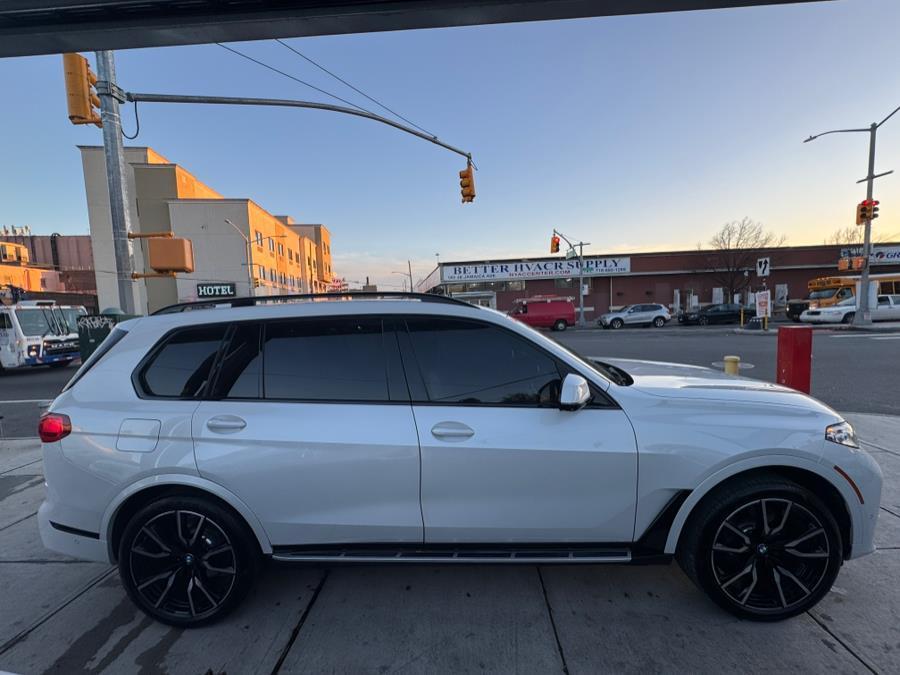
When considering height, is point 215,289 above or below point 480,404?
above

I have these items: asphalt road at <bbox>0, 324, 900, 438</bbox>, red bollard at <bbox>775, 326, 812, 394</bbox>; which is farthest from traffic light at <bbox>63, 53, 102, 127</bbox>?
red bollard at <bbox>775, 326, 812, 394</bbox>

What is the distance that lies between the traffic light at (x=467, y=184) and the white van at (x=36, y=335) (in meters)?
12.6

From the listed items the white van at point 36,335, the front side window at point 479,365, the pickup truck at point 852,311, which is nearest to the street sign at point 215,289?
the white van at point 36,335

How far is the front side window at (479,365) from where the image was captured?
7.75 ft

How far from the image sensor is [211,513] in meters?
2.36

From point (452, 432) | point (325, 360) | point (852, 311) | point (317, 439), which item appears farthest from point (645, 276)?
point (317, 439)

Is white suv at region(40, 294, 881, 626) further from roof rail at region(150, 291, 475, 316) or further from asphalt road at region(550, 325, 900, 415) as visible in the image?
asphalt road at region(550, 325, 900, 415)

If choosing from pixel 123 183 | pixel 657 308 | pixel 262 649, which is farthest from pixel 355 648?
pixel 657 308

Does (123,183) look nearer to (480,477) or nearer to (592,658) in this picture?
(480,477)

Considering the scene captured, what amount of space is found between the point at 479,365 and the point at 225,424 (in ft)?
4.96

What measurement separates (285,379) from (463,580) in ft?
5.78

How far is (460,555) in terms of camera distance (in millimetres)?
2330

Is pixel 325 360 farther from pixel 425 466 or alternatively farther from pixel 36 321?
pixel 36 321

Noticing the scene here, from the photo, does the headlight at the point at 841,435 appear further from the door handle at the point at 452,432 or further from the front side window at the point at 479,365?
the door handle at the point at 452,432
